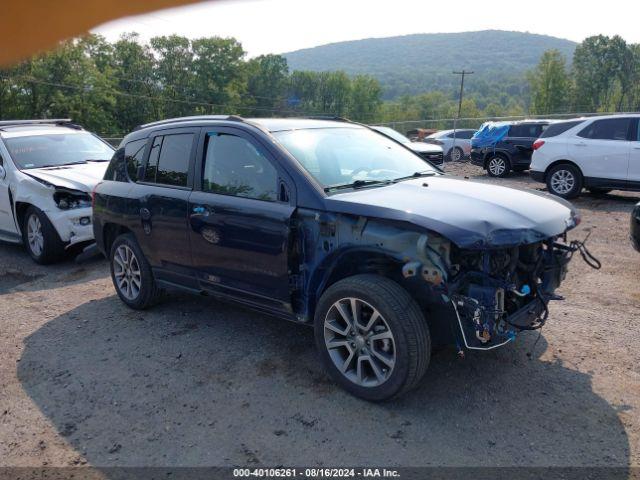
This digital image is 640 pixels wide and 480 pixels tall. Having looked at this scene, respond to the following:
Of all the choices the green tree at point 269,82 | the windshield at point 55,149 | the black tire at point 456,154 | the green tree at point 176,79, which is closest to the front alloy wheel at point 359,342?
the windshield at point 55,149

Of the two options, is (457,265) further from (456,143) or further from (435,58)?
(435,58)

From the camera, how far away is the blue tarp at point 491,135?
15.6 metres

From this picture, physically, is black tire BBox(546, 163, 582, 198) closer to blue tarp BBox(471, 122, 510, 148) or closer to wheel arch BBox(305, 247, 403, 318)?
blue tarp BBox(471, 122, 510, 148)

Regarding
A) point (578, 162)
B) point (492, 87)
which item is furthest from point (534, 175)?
point (492, 87)

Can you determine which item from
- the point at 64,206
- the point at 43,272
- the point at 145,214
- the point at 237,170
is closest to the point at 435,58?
the point at 64,206

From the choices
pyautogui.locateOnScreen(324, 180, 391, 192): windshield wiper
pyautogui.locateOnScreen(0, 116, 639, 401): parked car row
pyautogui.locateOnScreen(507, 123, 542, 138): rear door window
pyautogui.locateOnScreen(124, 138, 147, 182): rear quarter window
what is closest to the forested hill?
pyautogui.locateOnScreen(507, 123, 542, 138): rear door window

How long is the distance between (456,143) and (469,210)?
817 inches

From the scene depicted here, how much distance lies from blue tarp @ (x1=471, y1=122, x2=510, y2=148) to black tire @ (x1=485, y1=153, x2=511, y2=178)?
0.39 meters

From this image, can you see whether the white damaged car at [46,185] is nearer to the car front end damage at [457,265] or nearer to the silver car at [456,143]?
the car front end damage at [457,265]

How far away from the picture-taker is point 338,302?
3.47m

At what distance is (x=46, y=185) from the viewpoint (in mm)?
6992

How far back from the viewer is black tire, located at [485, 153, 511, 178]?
600 inches

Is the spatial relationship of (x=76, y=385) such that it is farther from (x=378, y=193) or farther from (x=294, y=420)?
(x=378, y=193)

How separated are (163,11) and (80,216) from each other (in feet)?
21.9
